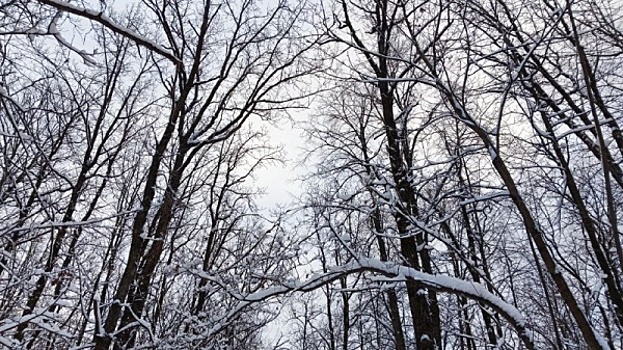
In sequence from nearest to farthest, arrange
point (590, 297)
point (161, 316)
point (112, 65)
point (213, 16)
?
1. point (590, 297)
2. point (161, 316)
3. point (213, 16)
4. point (112, 65)

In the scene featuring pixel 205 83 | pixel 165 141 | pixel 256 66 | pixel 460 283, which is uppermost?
pixel 256 66

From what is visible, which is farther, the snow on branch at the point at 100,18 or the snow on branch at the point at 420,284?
the snow on branch at the point at 420,284

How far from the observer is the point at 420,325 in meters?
6.40

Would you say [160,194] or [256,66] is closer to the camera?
[160,194]

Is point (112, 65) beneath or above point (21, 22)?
above

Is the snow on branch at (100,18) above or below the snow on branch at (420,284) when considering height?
above

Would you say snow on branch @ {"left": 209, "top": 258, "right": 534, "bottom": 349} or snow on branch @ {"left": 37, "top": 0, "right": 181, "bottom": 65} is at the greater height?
snow on branch @ {"left": 37, "top": 0, "right": 181, "bottom": 65}

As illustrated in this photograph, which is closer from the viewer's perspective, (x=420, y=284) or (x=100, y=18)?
(x=100, y=18)

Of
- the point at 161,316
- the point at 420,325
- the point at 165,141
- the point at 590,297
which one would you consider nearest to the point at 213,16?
the point at 165,141

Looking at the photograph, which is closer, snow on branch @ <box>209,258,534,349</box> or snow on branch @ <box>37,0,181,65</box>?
snow on branch @ <box>37,0,181,65</box>

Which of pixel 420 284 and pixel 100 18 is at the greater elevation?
pixel 100 18

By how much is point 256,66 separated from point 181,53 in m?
1.32

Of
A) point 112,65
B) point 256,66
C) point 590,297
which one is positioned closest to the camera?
point 590,297

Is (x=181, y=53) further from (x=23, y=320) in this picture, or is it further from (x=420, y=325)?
(x=420, y=325)
